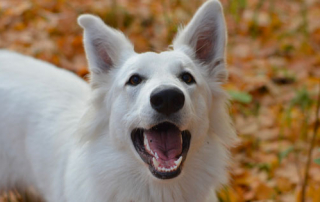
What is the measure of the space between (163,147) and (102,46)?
1.00m

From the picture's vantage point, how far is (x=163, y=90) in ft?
8.36

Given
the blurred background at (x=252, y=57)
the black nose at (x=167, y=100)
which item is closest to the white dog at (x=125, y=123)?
the black nose at (x=167, y=100)

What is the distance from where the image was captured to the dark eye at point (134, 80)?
2932mm

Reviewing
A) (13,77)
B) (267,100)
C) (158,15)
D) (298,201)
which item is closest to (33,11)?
(158,15)

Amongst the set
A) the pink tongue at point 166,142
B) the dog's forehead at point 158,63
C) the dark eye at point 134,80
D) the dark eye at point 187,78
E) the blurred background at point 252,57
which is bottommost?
the blurred background at point 252,57

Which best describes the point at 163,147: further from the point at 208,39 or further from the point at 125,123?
the point at 208,39

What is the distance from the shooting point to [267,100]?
550cm

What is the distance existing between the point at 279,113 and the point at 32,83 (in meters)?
3.09

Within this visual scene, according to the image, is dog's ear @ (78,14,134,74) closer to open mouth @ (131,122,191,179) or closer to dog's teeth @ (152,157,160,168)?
open mouth @ (131,122,191,179)

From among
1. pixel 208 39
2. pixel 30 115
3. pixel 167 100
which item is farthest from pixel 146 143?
pixel 30 115

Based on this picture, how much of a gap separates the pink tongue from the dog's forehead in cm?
43

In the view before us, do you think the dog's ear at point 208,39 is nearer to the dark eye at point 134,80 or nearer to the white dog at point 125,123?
the white dog at point 125,123

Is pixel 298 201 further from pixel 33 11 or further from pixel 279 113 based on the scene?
pixel 33 11

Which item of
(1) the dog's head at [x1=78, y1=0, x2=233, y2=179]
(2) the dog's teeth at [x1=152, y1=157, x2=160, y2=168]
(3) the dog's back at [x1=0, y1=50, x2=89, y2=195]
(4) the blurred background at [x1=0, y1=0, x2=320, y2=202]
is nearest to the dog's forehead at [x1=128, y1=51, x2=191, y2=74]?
(1) the dog's head at [x1=78, y1=0, x2=233, y2=179]
